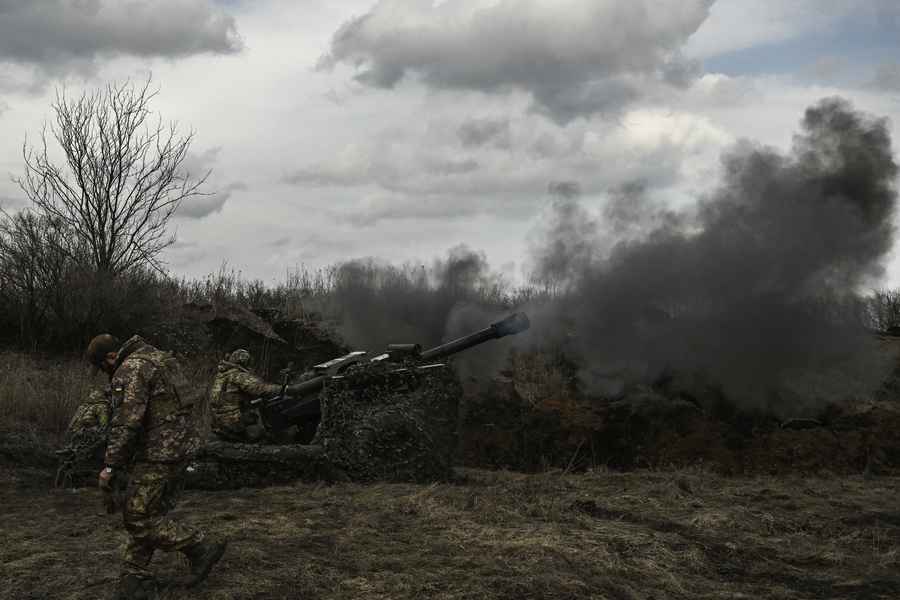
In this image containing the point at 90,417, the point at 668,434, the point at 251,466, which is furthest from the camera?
the point at 668,434

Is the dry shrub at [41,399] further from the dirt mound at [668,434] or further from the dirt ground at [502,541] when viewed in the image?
the dirt mound at [668,434]

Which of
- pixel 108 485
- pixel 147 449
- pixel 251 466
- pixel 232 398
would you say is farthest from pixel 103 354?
pixel 232 398

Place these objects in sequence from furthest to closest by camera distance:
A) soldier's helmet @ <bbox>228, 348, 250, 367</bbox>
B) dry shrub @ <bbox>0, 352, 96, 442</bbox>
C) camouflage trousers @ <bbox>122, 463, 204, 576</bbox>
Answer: dry shrub @ <bbox>0, 352, 96, 442</bbox> < soldier's helmet @ <bbox>228, 348, 250, 367</bbox> < camouflage trousers @ <bbox>122, 463, 204, 576</bbox>

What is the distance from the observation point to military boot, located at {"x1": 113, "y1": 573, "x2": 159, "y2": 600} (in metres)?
5.54

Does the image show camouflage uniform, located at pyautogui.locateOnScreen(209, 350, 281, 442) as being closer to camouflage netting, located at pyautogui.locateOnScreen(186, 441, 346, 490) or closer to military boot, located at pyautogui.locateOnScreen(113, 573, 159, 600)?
camouflage netting, located at pyautogui.locateOnScreen(186, 441, 346, 490)

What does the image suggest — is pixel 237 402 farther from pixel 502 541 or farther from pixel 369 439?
pixel 502 541

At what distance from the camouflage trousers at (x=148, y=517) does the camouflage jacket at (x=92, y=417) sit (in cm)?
549

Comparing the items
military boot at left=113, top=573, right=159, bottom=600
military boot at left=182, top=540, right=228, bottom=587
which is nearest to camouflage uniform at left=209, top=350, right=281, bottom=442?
military boot at left=182, top=540, right=228, bottom=587

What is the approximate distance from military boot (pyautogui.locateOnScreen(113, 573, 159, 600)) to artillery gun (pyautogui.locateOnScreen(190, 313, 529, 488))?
440 centimetres

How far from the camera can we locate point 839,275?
1562 cm

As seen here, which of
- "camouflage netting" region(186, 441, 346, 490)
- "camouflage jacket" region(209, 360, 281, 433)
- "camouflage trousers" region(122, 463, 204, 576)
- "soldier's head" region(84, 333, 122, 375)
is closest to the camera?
"camouflage trousers" region(122, 463, 204, 576)

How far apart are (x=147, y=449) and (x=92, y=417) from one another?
5.96 meters

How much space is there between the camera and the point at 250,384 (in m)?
10.9

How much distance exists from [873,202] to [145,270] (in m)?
16.0
